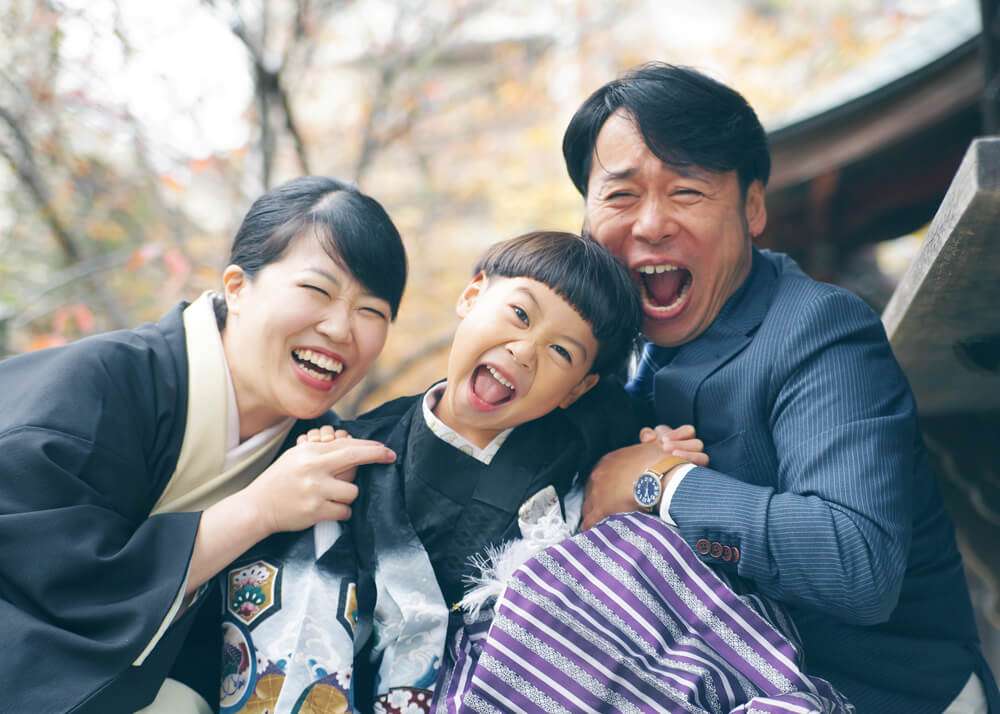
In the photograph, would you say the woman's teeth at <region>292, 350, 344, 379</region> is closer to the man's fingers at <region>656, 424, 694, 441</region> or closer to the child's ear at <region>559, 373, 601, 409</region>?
the child's ear at <region>559, 373, 601, 409</region>

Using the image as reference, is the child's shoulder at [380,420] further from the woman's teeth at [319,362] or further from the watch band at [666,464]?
the watch band at [666,464]

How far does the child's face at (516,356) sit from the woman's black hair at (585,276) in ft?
0.11

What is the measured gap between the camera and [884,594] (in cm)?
197

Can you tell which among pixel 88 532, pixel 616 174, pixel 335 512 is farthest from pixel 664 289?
pixel 88 532

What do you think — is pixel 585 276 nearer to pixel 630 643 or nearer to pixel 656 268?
pixel 656 268

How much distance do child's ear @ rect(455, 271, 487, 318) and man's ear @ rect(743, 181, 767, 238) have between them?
34.9 inches

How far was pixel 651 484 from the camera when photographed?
2232mm

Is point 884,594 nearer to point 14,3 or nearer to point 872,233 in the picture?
point 872,233

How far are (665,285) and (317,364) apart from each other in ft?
3.61

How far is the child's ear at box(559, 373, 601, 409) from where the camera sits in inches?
97.6

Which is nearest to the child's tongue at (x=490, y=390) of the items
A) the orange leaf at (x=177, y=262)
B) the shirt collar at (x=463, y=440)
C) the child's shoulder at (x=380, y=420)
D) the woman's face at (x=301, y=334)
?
the shirt collar at (x=463, y=440)

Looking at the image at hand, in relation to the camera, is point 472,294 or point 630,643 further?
point 472,294

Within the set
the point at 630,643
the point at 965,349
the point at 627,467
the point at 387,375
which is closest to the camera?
the point at 630,643

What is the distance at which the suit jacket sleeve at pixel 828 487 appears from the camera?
6.42 ft
